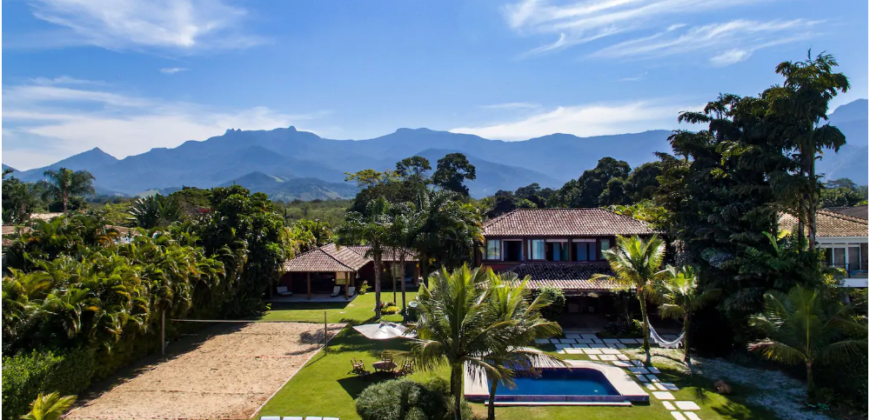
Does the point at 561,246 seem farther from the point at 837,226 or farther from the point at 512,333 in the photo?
the point at 512,333

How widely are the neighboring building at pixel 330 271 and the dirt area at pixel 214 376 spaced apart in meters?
6.39

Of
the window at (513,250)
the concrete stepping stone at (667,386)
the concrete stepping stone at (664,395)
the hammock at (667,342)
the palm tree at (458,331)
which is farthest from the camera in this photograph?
the window at (513,250)

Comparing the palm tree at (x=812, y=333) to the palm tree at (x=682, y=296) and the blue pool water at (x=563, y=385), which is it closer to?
the palm tree at (x=682, y=296)

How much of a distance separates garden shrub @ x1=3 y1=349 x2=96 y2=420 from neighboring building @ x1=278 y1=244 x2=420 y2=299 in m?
14.2

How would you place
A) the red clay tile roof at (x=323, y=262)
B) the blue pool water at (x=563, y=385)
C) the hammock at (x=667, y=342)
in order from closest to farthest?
the blue pool water at (x=563, y=385) < the hammock at (x=667, y=342) < the red clay tile roof at (x=323, y=262)

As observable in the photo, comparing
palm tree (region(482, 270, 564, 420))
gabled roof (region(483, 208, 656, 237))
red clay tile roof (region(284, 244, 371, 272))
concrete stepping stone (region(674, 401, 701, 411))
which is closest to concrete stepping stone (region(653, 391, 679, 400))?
concrete stepping stone (region(674, 401, 701, 411))

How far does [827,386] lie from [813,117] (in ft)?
29.5

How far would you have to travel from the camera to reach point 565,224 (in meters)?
26.5

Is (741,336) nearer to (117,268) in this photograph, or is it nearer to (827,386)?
(827,386)

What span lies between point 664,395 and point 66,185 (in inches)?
2604

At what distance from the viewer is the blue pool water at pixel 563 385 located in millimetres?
15297

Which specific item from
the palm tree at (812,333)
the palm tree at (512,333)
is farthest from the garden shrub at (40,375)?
the palm tree at (812,333)

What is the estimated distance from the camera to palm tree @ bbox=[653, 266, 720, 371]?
16891 mm

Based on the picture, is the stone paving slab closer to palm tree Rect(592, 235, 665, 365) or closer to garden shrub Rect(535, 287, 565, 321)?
palm tree Rect(592, 235, 665, 365)
